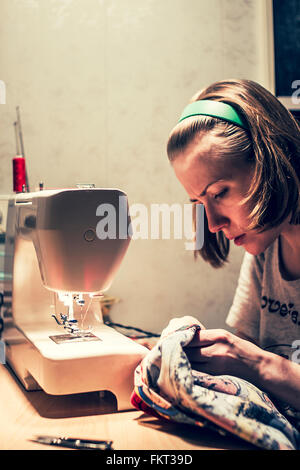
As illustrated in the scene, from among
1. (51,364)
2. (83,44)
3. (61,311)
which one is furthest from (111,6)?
(51,364)

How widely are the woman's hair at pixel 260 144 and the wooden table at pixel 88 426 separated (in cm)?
43

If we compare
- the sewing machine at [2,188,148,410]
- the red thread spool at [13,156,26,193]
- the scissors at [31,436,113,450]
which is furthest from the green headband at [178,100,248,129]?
the red thread spool at [13,156,26,193]

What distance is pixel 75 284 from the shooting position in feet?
3.16

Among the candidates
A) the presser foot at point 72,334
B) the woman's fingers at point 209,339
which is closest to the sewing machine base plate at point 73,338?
the presser foot at point 72,334

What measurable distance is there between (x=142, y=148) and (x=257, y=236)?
2.66ft

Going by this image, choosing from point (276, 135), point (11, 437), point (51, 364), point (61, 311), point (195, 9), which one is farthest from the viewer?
point (195, 9)

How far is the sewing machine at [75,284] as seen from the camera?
0.90 m

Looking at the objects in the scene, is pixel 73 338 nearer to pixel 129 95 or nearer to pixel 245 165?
pixel 245 165

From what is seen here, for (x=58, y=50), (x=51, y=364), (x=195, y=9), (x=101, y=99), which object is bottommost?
(x=51, y=364)

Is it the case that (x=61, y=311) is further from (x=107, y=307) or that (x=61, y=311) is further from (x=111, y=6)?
(x=111, y=6)

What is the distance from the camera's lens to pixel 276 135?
100cm

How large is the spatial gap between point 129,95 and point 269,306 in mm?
944

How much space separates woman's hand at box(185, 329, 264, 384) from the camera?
834mm

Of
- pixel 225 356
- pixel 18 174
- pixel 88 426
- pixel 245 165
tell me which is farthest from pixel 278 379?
pixel 18 174
